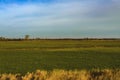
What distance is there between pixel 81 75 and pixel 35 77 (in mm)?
A: 2077

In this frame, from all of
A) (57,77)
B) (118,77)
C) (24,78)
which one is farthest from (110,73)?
(24,78)

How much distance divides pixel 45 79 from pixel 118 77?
3186 millimetres

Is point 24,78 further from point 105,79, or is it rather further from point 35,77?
point 105,79

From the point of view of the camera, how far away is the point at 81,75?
19250mm

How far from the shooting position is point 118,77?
18562 mm

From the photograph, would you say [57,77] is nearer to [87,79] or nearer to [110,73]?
[87,79]

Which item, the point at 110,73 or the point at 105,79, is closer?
the point at 105,79

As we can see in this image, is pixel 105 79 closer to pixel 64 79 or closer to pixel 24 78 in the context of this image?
pixel 64 79

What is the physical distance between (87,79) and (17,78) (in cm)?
323

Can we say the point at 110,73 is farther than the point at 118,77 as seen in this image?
Yes

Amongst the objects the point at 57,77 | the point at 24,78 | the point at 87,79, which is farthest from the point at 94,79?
the point at 24,78

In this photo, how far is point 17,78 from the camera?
19500 millimetres

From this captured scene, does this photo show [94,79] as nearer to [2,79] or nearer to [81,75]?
[81,75]

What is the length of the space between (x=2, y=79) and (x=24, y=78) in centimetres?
107
